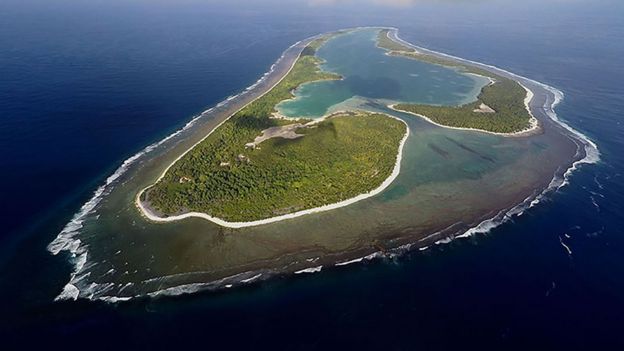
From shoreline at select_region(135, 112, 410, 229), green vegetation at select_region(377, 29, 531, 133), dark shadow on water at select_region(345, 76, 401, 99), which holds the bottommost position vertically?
green vegetation at select_region(377, 29, 531, 133)

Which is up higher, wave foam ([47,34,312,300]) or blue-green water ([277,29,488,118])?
wave foam ([47,34,312,300])

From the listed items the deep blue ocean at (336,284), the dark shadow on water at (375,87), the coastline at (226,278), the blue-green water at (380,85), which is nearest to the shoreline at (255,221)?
the coastline at (226,278)

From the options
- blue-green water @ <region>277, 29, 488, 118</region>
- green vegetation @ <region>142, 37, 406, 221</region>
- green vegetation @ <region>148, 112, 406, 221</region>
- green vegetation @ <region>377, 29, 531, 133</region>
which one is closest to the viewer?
green vegetation @ <region>148, 112, 406, 221</region>

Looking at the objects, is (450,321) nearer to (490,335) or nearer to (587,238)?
(490,335)

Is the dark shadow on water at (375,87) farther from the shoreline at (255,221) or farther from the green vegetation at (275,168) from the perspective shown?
the shoreline at (255,221)

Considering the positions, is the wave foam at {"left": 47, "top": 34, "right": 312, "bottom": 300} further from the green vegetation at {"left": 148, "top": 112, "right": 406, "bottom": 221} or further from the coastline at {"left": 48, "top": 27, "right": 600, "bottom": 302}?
the green vegetation at {"left": 148, "top": 112, "right": 406, "bottom": 221}

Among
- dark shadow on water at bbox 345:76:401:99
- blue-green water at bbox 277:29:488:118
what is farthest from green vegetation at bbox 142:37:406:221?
dark shadow on water at bbox 345:76:401:99

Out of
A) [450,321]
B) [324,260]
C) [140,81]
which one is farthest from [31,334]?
[140,81]

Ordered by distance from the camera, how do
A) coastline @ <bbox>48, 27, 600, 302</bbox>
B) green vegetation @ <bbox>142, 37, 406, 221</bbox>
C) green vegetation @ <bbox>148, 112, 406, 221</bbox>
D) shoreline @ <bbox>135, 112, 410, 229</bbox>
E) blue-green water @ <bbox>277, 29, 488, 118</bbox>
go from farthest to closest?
blue-green water @ <bbox>277, 29, 488, 118</bbox>
green vegetation @ <bbox>142, 37, 406, 221</bbox>
green vegetation @ <bbox>148, 112, 406, 221</bbox>
shoreline @ <bbox>135, 112, 410, 229</bbox>
coastline @ <bbox>48, 27, 600, 302</bbox>
